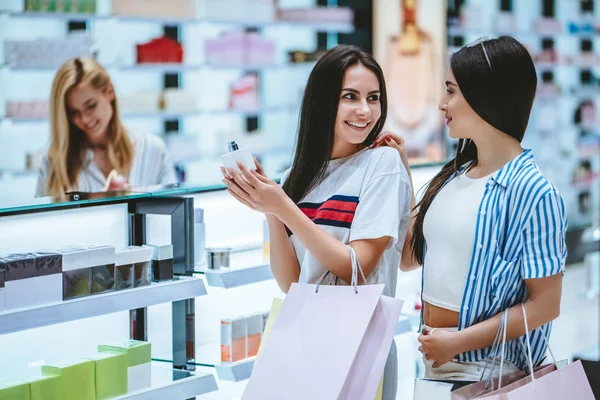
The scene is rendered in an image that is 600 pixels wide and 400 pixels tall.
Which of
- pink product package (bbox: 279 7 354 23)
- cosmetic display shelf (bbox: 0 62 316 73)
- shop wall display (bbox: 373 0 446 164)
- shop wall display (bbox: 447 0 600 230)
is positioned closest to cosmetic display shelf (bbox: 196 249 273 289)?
cosmetic display shelf (bbox: 0 62 316 73)

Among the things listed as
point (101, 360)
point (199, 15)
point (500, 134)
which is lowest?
point (101, 360)

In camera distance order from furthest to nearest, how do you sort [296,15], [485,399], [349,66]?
[296,15], [349,66], [485,399]

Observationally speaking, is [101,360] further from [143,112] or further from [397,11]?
[397,11]

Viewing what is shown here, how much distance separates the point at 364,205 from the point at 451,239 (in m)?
0.21

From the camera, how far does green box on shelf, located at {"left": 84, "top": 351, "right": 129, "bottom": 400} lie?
88.9 inches

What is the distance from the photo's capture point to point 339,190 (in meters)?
2.11

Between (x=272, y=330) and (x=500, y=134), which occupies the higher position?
(x=500, y=134)

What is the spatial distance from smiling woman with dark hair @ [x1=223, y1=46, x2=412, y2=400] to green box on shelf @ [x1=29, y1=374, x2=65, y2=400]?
0.59m

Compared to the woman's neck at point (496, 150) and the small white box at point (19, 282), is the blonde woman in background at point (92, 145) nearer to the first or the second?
the small white box at point (19, 282)

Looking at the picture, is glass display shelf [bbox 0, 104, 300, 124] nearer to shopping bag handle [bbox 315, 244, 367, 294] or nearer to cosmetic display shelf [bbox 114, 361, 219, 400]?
cosmetic display shelf [bbox 114, 361, 219, 400]

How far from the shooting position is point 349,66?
213 cm

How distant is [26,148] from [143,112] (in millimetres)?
938

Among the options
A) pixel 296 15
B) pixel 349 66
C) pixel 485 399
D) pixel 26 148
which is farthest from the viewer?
pixel 296 15

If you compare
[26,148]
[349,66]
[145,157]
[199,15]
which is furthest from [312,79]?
[199,15]
